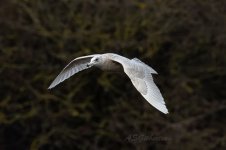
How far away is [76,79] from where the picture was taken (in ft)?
39.0

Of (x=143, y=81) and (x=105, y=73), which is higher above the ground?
(x=105, y=73)

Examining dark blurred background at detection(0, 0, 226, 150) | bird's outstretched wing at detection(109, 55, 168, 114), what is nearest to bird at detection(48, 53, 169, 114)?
bird's outstretched wing at detection(109, 55, 168, 114)

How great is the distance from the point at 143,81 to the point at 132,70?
15 centimetres

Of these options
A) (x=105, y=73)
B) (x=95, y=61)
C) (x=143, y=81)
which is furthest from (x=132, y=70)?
Answer: (x=105, y=73)

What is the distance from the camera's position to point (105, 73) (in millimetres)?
11648

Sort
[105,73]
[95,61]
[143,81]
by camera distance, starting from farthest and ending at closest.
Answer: [105,73], [95,61], [143,81]

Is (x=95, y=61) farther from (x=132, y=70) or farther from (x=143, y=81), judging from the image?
(x=143, y=81)

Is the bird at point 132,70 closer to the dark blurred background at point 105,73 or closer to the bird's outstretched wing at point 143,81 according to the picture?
the bird's outstretched wing at point 143,81

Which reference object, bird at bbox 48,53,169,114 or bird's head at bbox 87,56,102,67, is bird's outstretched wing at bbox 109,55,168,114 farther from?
bird's head at bbox 87,56,102,67

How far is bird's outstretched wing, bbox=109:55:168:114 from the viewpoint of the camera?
290 inches

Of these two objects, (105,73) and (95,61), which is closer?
(95,61)

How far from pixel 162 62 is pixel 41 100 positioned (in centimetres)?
167

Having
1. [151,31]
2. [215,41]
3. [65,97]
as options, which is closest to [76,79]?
[65,97]

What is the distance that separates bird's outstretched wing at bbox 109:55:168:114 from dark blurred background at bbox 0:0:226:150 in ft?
12.0
